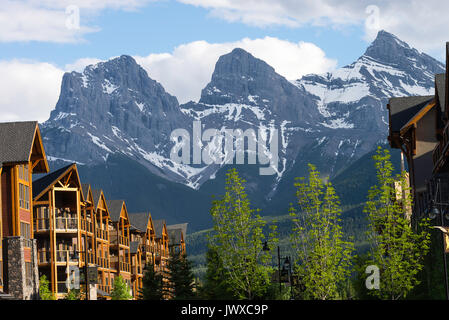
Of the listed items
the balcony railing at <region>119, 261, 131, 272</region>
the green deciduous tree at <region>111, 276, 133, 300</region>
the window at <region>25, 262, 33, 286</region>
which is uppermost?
the balcony railing at <region>119, 261, 131, 272</region>

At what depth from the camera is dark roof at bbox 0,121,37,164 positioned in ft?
188

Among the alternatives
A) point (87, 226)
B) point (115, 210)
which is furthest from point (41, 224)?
point (115, 210)

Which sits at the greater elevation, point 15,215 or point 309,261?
point 15,215

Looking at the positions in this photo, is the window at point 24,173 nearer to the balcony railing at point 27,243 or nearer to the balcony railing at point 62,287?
the balcony railing at point 27,243

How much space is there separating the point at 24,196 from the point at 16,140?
410cm

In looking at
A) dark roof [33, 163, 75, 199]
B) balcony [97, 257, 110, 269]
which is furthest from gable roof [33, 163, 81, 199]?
balcony [97, 257, 110, 269]

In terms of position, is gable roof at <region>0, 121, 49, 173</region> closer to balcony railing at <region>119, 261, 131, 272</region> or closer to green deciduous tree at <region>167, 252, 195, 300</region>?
green deciduous tree at <region>167, 252, 195, 300</region>

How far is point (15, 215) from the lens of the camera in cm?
5631

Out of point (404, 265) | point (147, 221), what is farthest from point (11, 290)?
point (147, 221)

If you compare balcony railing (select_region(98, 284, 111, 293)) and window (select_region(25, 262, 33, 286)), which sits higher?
window (select_region(25, 262, 33, 286))

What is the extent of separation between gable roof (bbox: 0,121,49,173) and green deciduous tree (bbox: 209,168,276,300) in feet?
45.8

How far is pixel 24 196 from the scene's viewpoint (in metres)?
59.5
